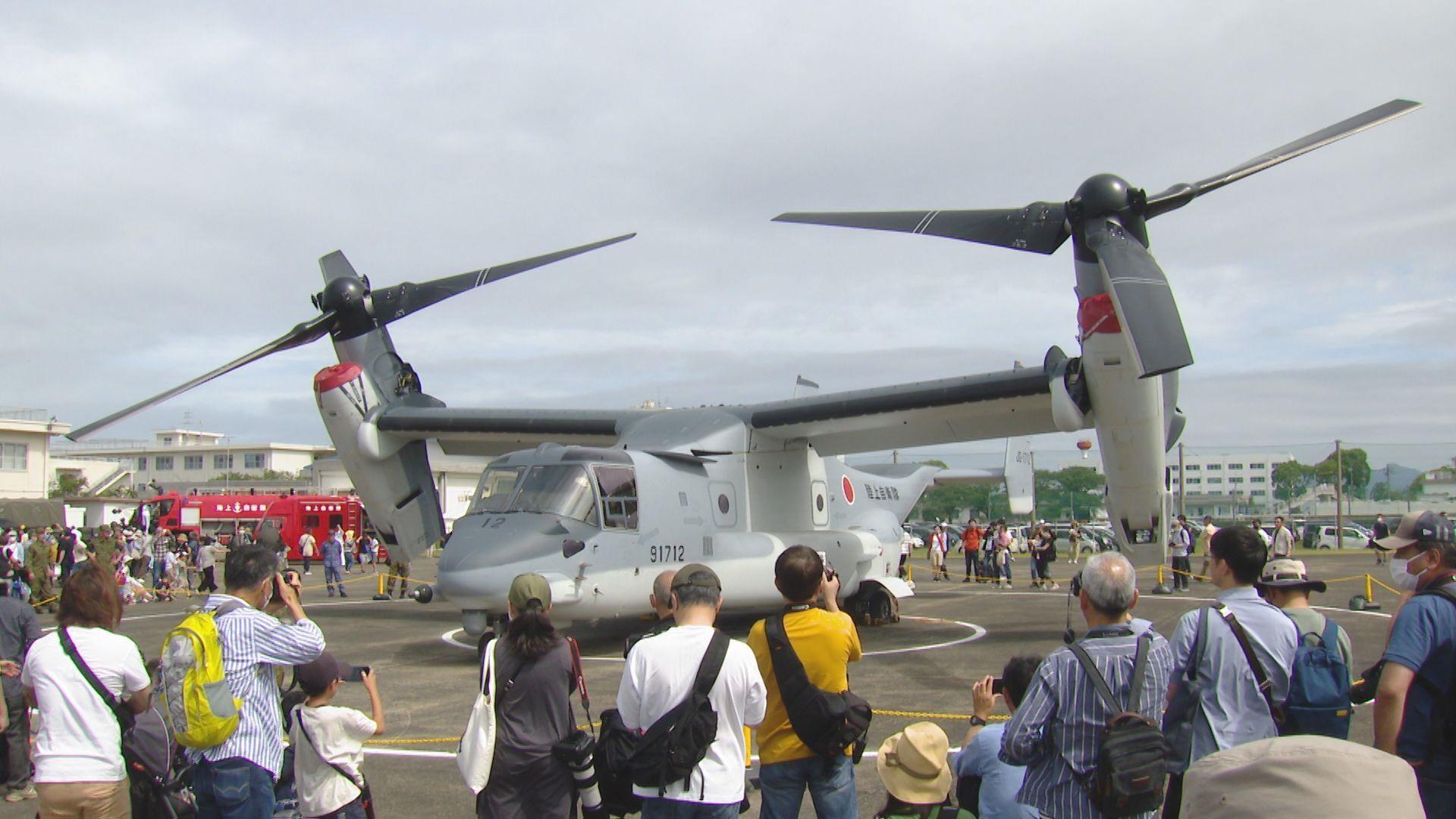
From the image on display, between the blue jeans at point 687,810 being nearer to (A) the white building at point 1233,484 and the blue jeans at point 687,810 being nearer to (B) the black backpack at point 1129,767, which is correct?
(B) the black backpack at point 1129,767

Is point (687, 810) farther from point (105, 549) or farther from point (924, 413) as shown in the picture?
point (105, 549)

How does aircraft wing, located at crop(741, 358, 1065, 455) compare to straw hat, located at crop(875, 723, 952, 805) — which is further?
aircraft wing, located at crop(741, 358, 1065, 455)

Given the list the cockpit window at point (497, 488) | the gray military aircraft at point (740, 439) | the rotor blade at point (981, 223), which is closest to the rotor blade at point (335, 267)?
the gray military aircraft at point (740, 439)

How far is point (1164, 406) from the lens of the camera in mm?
12227

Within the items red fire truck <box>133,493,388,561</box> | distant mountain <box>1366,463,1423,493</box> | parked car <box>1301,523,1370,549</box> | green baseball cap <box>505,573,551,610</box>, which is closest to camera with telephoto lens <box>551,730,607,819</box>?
green baseball cap <box>505,573,551,610</box>

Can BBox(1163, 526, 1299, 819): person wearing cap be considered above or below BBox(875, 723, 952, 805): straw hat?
above

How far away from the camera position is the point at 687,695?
374cm

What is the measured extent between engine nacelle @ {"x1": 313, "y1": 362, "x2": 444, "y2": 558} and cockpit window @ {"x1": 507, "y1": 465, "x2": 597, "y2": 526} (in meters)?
5.37

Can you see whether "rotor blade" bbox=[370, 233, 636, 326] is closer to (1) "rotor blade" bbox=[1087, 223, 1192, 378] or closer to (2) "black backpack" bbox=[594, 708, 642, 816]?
(1) "rotor blade" bbox=[1087, 223, 1192, 378]

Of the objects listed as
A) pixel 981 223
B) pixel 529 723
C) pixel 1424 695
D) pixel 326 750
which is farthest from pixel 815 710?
pixel 981 223

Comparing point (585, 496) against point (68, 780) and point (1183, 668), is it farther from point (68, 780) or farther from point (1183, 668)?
point (1183, 668)

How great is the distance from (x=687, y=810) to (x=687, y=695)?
0.44 metres

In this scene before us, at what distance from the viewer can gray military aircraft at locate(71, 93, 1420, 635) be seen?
37.0 ft

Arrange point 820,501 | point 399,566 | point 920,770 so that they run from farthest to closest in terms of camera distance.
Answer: point 399,566
point 820,501
point 920,770
